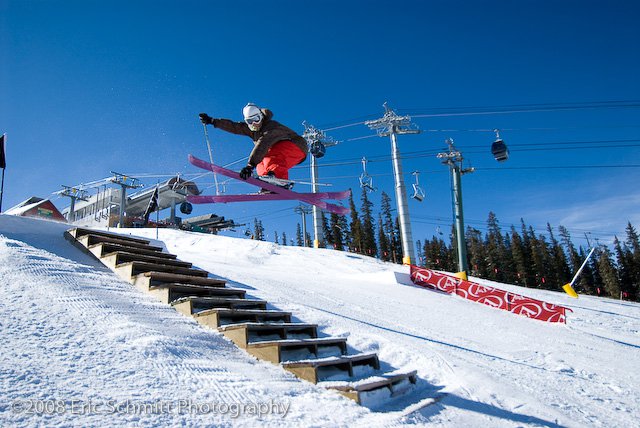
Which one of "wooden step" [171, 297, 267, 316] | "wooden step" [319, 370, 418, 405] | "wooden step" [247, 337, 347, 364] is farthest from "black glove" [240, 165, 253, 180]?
"wooden step" [319, 370, 418, 405]

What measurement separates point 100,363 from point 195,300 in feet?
6.28

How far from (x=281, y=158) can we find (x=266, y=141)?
0.49 m

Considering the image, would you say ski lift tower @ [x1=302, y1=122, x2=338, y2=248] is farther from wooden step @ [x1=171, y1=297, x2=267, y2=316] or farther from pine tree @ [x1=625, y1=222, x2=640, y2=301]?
pine tree @ [x1=625, y1=222, x2=640, y2=301]

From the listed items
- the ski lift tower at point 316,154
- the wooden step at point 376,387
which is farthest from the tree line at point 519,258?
the wooden step at point 376,387

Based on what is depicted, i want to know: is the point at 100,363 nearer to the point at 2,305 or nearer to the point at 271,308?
the point at 2,305

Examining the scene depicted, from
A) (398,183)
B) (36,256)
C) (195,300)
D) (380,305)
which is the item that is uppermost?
(398,183)

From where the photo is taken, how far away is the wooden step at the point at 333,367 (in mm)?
3734

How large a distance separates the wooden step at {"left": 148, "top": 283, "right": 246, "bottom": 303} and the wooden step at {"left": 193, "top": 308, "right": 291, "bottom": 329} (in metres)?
0.68

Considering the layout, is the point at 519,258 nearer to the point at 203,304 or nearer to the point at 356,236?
the point at 356,236

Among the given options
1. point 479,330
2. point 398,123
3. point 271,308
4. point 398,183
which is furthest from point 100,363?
point 398,123

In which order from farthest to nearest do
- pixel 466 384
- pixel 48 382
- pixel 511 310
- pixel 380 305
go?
pixel 511 310, pixel 380 305, pixel 466 384, pixel 48 382

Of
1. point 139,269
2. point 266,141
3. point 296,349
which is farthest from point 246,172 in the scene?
point 296,349

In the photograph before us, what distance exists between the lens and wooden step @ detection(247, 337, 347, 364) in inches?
159

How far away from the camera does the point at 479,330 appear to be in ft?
26.1
